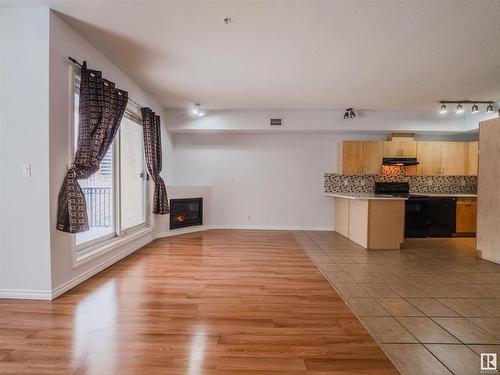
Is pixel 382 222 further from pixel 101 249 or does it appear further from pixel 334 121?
pixel 101 249

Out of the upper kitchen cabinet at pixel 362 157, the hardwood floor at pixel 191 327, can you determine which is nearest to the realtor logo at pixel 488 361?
the hardwood floor at pixel 191 327

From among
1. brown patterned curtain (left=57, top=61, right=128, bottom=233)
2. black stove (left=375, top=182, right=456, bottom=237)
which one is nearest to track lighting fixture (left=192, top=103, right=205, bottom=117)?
brown patterned curtain (left=57, top=61, right=128, bottom=233)

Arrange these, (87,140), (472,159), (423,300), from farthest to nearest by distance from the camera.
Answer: (472,159)
(87,140)
(423,300)

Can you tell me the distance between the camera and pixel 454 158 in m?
5.73

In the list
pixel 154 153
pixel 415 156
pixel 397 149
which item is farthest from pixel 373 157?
pixel 154 153

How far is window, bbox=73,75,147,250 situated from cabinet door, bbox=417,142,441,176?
19.6ft

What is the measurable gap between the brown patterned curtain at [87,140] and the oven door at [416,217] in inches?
230

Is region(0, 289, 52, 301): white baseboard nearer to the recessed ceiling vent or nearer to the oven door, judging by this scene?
the recessed ceiling vent

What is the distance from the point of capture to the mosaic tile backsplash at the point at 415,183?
20.1 ft

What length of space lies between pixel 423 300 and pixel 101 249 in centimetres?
377

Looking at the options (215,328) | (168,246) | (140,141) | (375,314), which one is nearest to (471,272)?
(375,314)

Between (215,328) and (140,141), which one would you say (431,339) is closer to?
(215,328)

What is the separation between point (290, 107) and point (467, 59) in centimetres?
289

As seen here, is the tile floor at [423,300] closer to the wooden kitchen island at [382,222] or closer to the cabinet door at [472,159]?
the wooden kitchen island at [382,222]
